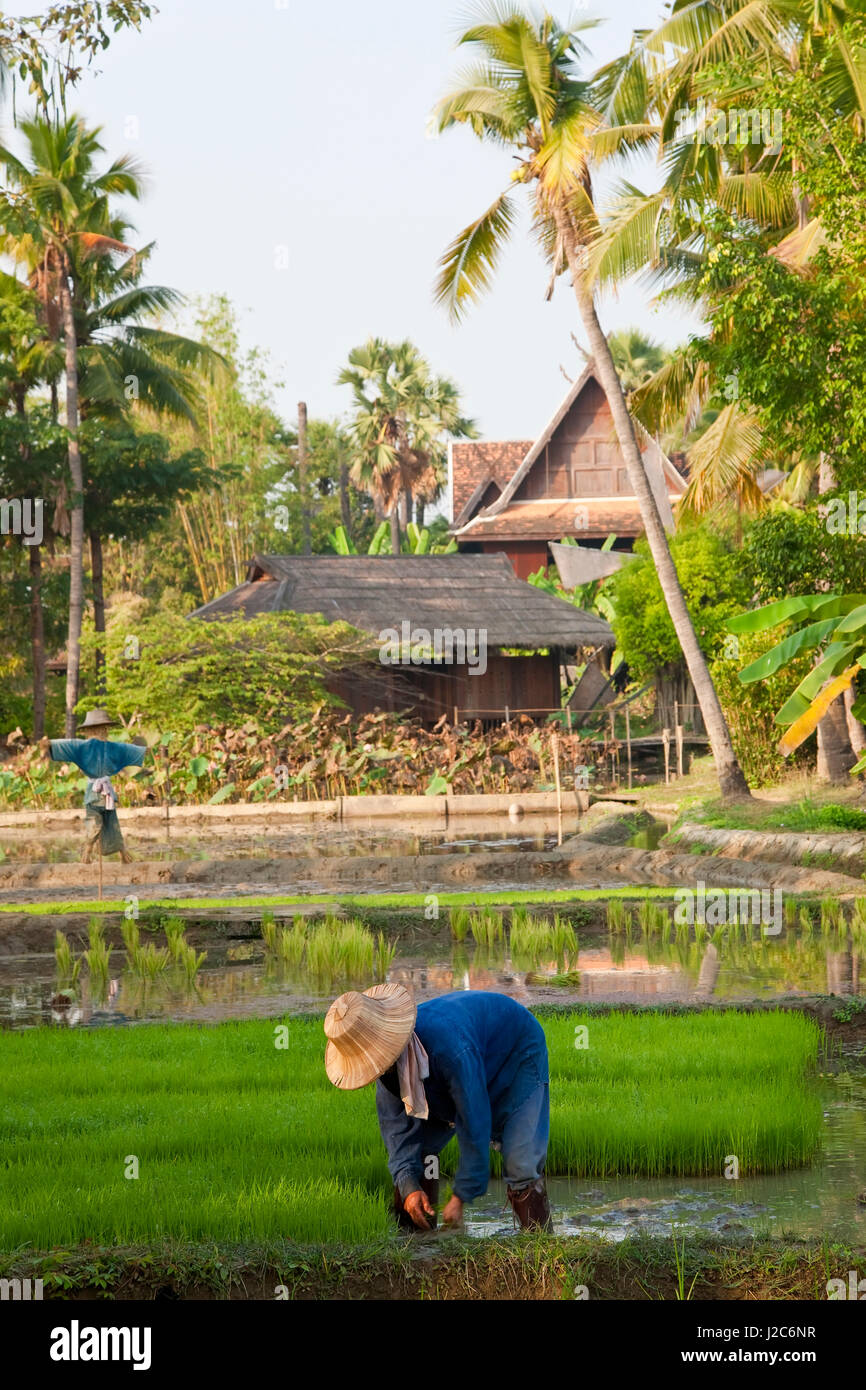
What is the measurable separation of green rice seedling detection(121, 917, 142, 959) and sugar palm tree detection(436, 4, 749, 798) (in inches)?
343

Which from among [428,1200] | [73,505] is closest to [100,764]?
[428,1200]

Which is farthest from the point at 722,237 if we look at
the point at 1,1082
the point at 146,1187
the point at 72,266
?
the point at 72,266

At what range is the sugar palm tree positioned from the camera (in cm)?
1850

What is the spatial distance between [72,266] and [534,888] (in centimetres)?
1894

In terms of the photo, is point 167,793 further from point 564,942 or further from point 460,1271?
point 460,1271

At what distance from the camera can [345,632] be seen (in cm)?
2709

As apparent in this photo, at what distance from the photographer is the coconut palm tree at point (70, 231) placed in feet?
89.2

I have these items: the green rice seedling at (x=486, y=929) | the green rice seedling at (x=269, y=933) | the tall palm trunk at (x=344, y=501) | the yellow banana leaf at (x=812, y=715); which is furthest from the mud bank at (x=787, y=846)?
the tall palm trunk at (x=344, y=501)

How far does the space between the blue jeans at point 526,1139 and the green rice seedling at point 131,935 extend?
19.9 ft

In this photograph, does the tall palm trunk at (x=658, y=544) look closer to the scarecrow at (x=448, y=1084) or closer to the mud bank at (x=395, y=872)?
the mud bank at (x=395, y=872)

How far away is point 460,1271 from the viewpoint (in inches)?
174

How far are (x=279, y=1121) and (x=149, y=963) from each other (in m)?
4.39

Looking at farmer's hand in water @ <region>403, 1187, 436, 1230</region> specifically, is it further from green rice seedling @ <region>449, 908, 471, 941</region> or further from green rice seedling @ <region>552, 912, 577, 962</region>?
green rice seedling @ <region>449, 908, 471, 941</region>

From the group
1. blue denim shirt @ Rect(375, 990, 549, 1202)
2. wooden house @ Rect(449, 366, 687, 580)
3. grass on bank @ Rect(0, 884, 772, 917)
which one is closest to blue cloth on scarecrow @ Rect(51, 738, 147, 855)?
A: grass on bank @ Rect(0, 884, 772, 917)
